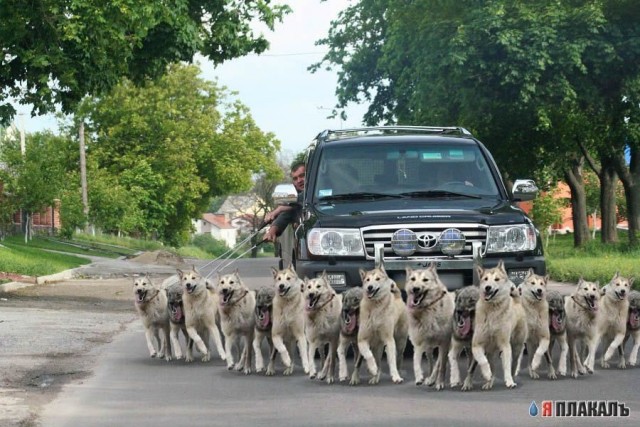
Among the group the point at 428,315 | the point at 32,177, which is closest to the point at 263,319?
the point at 428,315

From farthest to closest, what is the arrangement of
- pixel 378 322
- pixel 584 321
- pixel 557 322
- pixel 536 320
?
pixel 584 321 → pixel 557 322 → pixel 536 320 → pixel 378 322

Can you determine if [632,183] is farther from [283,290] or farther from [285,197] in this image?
[283,290]

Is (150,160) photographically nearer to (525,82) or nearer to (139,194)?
(139,194)

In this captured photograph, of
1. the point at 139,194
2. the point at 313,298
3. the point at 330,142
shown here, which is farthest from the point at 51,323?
the point at 139,194

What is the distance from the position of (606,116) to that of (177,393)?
32099mm

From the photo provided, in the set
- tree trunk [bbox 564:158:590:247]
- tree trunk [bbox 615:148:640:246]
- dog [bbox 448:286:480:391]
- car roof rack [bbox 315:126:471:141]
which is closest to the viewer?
dog [bbox 448:286:480:391]

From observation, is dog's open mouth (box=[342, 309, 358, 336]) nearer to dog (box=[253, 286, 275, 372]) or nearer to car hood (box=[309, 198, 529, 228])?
dog (box=[253, 286, 275, 372])

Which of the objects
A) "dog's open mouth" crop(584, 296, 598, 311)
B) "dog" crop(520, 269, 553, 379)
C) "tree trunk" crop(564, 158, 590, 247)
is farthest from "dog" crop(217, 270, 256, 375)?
"tree trunk" crop(564, 158, 590, 247)

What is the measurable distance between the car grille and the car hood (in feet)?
0.18

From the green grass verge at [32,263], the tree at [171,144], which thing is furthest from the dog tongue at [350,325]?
the tree at [171,144]

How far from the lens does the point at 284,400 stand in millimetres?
10758

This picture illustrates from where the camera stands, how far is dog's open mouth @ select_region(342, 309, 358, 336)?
11.8 meters

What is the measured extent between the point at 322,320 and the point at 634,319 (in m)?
2.98

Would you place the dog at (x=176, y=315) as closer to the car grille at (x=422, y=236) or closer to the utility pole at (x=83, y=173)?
the car grille at (x=422, y=236)
